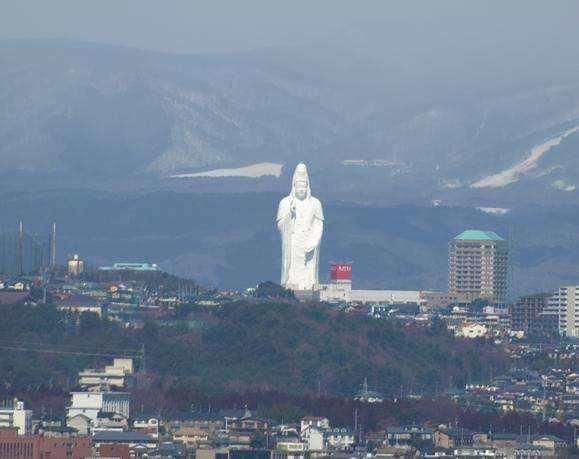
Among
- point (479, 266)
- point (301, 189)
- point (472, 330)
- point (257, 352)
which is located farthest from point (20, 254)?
point (257, 352)

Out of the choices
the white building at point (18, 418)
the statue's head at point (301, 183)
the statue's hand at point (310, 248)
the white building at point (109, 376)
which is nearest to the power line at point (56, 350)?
the white building at point (109, 376)

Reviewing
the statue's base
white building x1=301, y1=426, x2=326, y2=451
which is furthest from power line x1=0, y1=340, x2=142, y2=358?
white building x1=301, y1=426, x2=326, y2=451

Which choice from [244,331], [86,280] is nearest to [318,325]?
[244,331]

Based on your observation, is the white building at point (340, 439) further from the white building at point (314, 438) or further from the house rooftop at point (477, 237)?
the house rooftop at point (477, 237)

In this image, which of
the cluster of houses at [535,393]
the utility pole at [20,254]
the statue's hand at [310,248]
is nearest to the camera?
the cluster of houses at [535,393]

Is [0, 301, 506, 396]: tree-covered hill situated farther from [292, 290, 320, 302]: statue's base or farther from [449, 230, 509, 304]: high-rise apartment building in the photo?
[449, 230, 509, 304]: high-rise apartment building

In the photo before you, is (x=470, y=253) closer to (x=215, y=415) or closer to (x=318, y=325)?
(x=318, y=325)

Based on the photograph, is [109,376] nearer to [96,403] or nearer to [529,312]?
[96,403]
